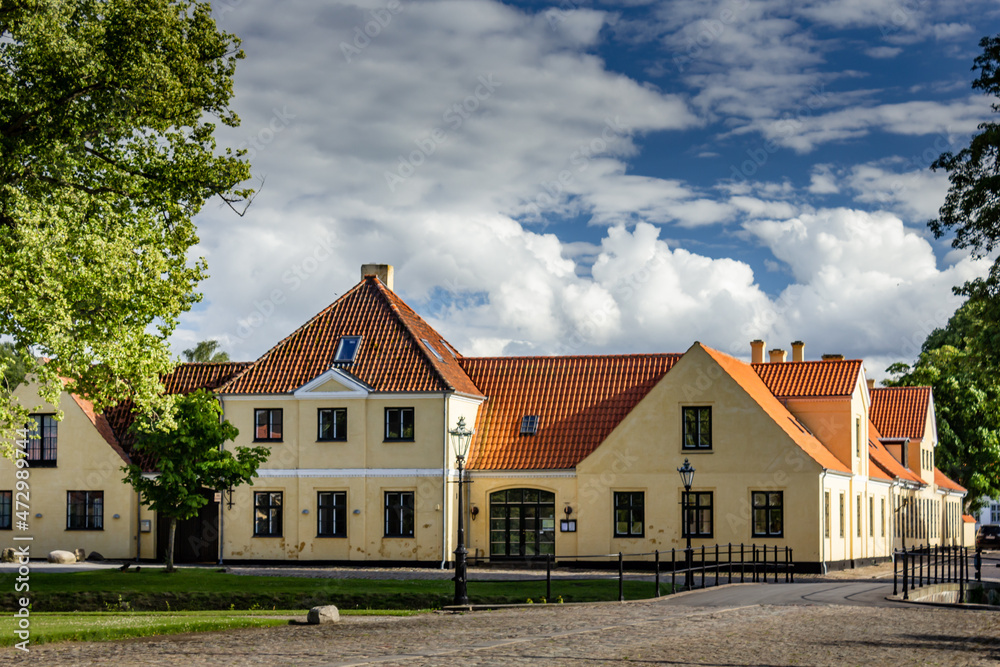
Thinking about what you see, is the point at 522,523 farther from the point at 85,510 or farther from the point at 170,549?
the point at 85,510

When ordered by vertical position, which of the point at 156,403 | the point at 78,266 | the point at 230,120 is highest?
the point at 230,120

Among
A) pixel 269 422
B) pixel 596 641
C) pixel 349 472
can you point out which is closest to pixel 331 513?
pixel 349 472

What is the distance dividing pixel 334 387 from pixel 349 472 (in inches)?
111

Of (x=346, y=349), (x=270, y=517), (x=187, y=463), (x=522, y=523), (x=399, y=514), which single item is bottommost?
(x=522, y=523)

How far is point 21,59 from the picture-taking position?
23.5 metres

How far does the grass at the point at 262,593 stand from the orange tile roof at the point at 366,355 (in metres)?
11.1

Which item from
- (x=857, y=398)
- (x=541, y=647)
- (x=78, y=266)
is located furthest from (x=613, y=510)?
(x=541, y=647)

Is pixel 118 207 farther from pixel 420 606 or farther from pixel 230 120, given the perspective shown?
pixel 420 606

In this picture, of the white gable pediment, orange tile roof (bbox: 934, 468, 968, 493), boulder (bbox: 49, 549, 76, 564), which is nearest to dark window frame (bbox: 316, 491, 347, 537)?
the white gable pediment

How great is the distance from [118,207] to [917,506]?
41.8 m

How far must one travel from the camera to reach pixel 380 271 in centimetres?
4578

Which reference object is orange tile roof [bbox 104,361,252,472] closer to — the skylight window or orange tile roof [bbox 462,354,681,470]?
the skylight window

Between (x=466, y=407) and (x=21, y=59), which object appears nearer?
(x=21, y=59)

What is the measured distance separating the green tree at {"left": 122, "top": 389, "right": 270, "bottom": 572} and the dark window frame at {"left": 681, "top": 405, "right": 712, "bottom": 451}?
545 inches
